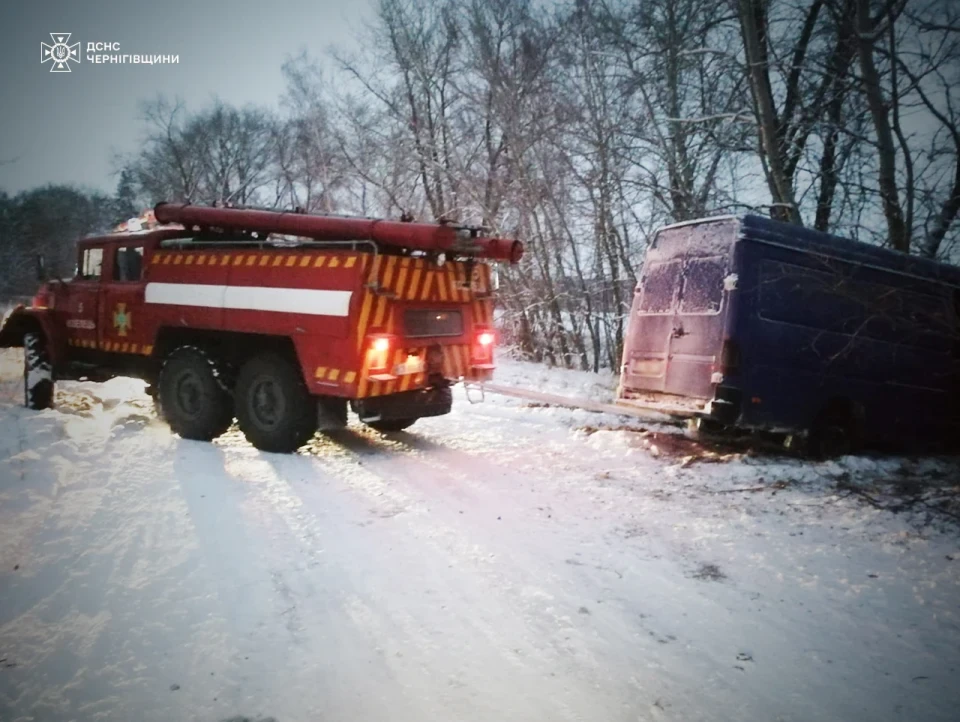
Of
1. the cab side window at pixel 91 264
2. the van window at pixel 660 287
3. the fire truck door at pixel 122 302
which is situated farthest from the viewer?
the cab side window at pixel 91 264

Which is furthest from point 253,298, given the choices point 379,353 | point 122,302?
point 122,302

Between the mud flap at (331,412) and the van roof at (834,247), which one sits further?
the mud flap at (331,412)

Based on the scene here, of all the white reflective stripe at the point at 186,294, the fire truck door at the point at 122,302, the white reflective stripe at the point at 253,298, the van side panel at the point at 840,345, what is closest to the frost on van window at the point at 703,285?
the van side panel at the point at 840,345

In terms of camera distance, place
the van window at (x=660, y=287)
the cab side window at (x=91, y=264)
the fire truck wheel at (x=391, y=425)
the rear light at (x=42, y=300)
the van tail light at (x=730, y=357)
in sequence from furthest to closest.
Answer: the rear light at (x=42, y=300) → the cab side window at (x=91, y=264) → the fire truck wheel at (x=391, y=425) → the van window at (x=660, y=287) → the van tail light at (x=730, y=357)

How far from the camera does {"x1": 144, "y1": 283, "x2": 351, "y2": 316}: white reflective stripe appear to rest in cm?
545

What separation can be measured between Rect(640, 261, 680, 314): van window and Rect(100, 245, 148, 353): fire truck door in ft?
20.2

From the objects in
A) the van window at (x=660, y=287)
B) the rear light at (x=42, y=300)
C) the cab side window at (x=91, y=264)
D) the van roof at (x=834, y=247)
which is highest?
the van roof at (x=834, y=247)

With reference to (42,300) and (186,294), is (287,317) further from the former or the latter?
(42,300)

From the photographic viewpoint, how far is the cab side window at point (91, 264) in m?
7.44

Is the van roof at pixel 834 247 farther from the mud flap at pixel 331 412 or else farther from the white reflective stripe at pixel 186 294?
the white reflective stripe at pixel 186 294

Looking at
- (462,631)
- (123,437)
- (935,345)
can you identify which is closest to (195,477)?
(123,437)

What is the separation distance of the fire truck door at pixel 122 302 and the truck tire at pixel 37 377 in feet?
3.48

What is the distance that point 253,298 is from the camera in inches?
233

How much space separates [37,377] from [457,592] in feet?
23.9
